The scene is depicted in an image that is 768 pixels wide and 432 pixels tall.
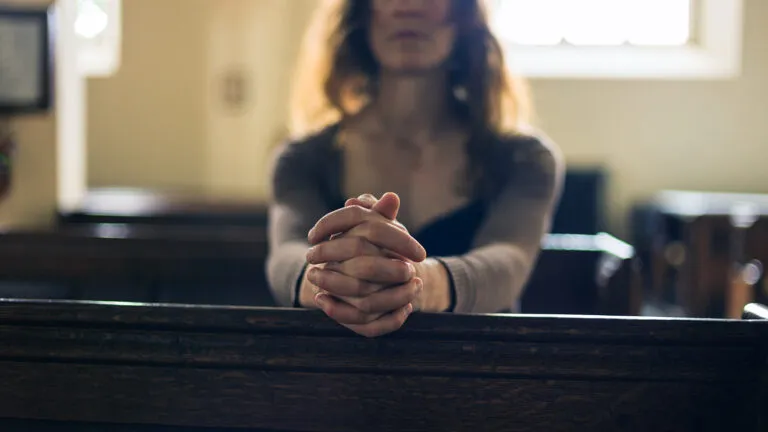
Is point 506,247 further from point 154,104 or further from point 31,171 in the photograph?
point 154,104

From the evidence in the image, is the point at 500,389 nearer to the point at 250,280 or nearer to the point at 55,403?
the point at 55,403

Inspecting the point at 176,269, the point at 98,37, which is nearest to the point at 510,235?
the point at 176,269

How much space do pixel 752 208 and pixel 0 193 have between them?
4008 mm

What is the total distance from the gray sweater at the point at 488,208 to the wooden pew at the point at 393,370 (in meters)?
0.34

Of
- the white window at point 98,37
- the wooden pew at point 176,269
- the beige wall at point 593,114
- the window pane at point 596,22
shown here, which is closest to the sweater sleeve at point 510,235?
the wooden pew at point 176,269

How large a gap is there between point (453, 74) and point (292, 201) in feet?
1.39

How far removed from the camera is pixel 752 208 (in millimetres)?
4621

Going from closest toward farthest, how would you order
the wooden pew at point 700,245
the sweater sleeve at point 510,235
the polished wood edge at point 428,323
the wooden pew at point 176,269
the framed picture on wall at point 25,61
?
the polished wood edge at point 428,323
the sweater sleeve at point 510,235
the wooden pew at point 176,269
the framed picture on wall at point 25,61
the wooden pew at point 700,245

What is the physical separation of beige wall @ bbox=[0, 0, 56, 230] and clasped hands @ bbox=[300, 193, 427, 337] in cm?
253

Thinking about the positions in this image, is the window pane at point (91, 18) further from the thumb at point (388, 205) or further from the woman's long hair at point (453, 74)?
the thumb at point (388, 205)

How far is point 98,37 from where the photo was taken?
6.70 meters

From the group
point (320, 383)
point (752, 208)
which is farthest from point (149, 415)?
point (752, 208)

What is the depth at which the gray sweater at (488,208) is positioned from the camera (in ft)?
4.06

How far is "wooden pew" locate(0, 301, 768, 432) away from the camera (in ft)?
2.70
